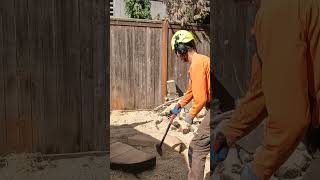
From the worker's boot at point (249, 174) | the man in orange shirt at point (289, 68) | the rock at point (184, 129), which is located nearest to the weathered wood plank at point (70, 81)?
the worker's boot at point (249, 174)

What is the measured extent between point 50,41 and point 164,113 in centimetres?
558

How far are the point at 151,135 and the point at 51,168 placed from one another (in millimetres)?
4021

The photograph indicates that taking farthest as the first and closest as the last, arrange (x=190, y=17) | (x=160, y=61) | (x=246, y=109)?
(x=190, y=17), (x=160, y=61), (x=246, y=109)

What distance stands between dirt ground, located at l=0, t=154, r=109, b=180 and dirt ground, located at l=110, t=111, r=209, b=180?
1.55 metres

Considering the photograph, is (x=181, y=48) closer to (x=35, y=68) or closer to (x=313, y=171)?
(x=35, y=68)

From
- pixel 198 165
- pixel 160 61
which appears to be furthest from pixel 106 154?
pixel 160 61

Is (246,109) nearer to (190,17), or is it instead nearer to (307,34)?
(307,34)

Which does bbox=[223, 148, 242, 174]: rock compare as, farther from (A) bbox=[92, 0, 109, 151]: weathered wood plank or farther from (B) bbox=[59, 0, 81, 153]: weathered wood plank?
(B) bbox=[59, 0, 81, 153]: weathered wood plank

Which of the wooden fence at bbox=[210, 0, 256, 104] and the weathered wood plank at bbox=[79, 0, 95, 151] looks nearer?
the wooden fence at bbox=[210, 0, 256, 104]

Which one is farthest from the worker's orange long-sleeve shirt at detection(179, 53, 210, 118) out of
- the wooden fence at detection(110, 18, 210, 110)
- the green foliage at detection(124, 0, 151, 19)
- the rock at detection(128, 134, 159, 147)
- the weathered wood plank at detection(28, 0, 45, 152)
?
the green foliage at detection(124, 0, 151, 19)

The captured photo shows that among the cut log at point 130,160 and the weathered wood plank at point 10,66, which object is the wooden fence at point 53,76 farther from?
the cut log at point 130,160

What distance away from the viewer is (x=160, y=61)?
10.3m

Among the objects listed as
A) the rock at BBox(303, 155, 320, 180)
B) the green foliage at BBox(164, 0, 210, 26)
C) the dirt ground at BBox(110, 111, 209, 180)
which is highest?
the green foliage at BBox(164, 0, 210, 26)

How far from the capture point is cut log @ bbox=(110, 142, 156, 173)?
6.05 meters
